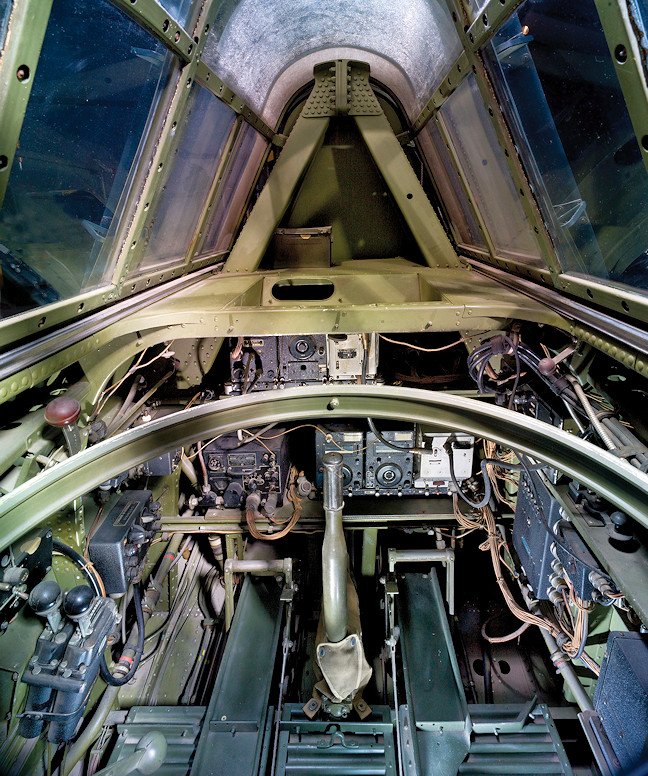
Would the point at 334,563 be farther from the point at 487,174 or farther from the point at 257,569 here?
the point at 487,174

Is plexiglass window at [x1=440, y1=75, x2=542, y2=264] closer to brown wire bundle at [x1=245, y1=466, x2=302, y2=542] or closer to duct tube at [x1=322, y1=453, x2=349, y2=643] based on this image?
duct tube at [x1=322, y1=453, x2=349, y2=643]

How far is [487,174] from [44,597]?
2985 millimetres

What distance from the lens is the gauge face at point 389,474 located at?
133 inches

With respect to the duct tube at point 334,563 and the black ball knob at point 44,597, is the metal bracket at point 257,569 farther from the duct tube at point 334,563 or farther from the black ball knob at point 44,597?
the black ball knob at point 44,597

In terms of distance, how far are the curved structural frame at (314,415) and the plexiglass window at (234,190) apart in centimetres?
213

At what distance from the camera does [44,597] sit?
1590 mm

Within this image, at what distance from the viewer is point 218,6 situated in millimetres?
2086

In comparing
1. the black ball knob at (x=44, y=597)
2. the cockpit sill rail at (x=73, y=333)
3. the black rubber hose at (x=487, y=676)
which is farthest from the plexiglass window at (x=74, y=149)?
the black rubber hose at (x=487, y=676)

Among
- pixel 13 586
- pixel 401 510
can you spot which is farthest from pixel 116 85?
pixel 401 510

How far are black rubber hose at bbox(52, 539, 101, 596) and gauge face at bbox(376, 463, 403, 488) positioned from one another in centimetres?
205

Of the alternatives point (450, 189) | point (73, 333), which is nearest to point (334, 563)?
point (73, 333)

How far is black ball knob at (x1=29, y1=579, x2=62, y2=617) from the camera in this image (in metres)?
1.58

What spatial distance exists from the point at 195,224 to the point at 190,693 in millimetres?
3187

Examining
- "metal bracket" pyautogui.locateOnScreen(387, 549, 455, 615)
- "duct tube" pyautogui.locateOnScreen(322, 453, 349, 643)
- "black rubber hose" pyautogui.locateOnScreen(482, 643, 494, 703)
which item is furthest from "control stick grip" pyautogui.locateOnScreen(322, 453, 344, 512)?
"black rubber hose" pyautogui.locateOnScreen(482, 643, 494, 703)
